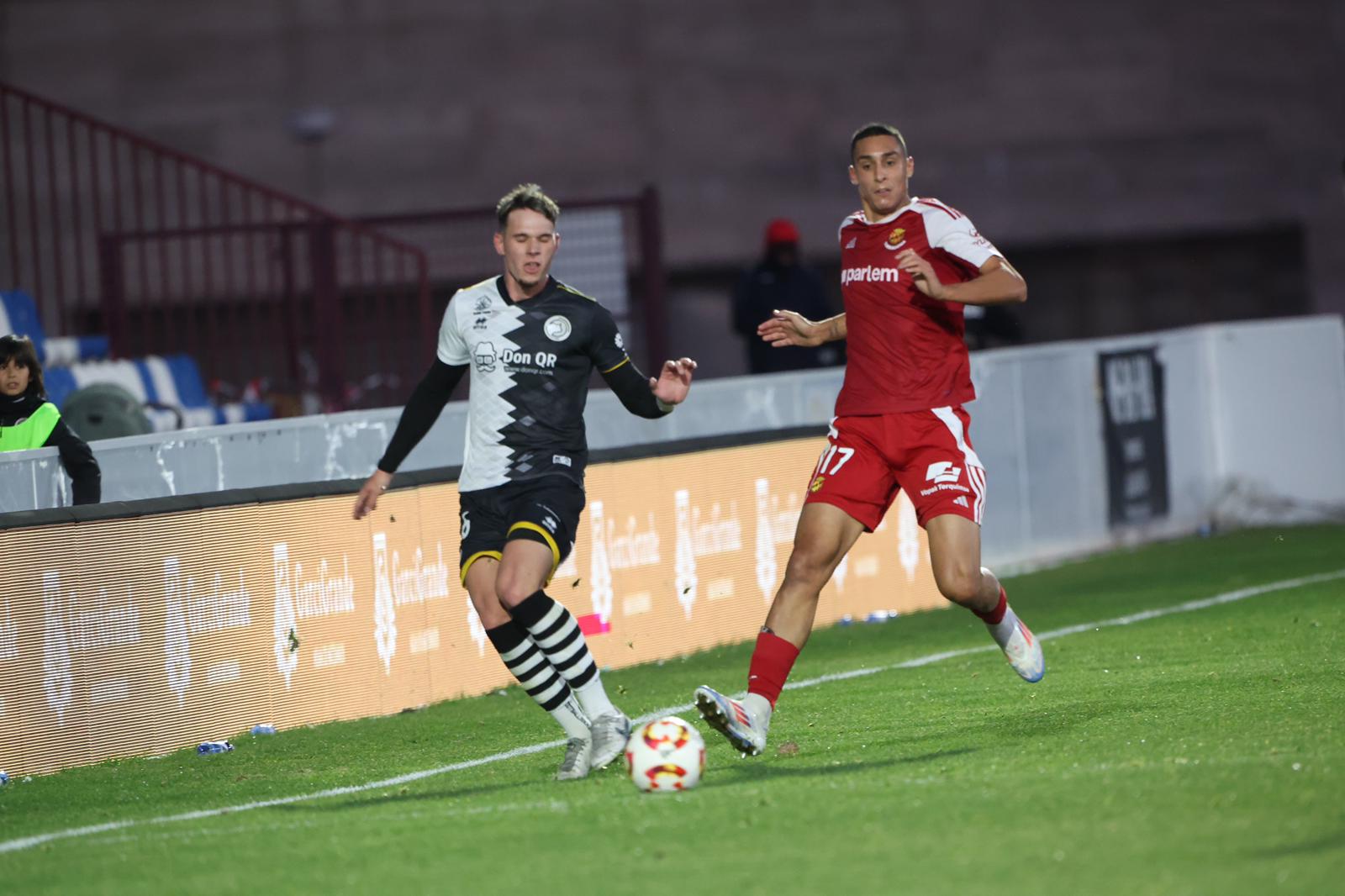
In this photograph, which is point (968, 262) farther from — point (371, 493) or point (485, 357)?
point (371, 493)

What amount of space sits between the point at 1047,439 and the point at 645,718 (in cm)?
753

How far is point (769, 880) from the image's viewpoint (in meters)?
5.23

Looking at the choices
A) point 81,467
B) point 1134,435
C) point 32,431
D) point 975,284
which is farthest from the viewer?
point 1134,435

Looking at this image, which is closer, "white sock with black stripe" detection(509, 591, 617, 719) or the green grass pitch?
the green grass pitch

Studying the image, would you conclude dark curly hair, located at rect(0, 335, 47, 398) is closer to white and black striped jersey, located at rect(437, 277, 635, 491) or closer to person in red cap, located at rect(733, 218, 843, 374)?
white and black striped jersey, located at rect(437, 277, 635, 491)

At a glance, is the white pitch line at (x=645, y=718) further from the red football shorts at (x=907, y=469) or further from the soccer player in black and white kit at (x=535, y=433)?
the red football shorts at (x=907, y=469)

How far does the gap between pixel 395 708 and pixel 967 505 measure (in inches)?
139

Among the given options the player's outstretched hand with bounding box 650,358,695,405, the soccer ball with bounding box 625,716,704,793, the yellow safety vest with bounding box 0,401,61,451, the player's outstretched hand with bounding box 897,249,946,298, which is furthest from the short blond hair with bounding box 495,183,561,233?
the yellow safety vest with bounding box 0,401,61,451

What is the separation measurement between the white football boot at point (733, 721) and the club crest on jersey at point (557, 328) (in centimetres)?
130

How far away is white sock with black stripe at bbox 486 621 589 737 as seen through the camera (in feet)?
23.2

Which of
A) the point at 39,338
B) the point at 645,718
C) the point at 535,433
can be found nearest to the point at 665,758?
the point at 535,433

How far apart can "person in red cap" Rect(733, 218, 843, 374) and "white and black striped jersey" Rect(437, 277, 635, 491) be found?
837cm

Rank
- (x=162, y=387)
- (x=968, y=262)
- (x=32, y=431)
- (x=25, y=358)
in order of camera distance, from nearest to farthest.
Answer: (x=968, y=262), (x=32, y=431), (x=25, y=358), (x=162, y=387)

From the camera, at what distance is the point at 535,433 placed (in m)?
7.10
